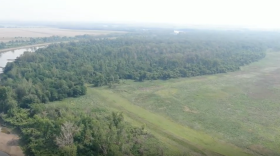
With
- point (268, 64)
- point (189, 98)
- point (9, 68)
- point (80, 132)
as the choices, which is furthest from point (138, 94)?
point (268, 64)

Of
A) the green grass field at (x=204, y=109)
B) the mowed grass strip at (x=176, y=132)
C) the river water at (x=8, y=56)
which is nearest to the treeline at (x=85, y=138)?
the mowed grass strip at (x=176, y=132)

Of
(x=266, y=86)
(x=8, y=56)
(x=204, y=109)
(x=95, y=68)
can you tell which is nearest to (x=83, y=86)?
(x=95, y=68)

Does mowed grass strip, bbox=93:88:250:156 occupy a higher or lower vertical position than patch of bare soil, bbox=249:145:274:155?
higher

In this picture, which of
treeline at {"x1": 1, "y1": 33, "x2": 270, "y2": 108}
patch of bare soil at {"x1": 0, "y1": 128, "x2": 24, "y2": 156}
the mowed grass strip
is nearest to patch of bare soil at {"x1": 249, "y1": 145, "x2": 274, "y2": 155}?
the mowed grass strip

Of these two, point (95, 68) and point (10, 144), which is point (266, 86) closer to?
point (95, 68)

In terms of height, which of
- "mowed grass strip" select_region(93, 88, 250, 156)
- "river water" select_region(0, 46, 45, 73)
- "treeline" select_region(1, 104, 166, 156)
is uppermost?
"river water" select_region(0, 46, 45, 73)

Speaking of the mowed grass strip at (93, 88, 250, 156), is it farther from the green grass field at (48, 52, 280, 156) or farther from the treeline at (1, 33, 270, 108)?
the treeline at (1, 33, 270, 108)
